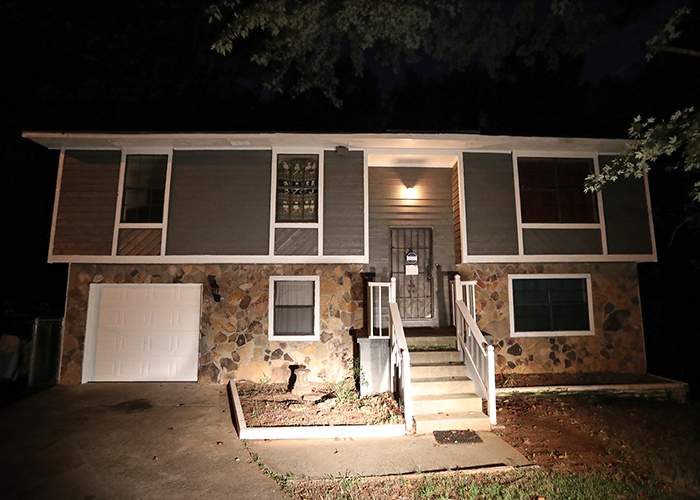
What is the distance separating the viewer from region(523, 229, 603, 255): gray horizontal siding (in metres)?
8.18

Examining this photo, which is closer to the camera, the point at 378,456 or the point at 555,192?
the point at 378,456

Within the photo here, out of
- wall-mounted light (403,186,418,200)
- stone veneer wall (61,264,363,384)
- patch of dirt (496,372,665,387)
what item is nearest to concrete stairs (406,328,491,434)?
patch of dirt (496,372,665,387)

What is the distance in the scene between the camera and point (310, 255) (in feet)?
25.8

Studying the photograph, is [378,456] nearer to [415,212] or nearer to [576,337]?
[415,212]

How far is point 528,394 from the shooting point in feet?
22.8

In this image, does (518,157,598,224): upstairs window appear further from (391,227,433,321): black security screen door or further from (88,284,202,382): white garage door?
(88,284,202,382): white garage door

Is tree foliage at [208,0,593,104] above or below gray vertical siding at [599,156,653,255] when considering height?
above

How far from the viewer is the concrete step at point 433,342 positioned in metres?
7.09

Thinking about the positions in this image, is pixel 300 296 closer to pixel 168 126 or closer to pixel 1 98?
pixel 168 126

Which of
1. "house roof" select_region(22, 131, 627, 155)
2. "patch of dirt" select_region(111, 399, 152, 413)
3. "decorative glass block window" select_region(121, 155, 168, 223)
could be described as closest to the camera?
"patch of dirt" select_region(111, 399, 152, 413)

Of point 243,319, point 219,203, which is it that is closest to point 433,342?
point 243,319

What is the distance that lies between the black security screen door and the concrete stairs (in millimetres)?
1232

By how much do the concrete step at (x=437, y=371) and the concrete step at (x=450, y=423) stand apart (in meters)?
0.89

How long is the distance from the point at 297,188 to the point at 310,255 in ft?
4.99
